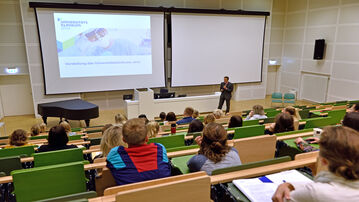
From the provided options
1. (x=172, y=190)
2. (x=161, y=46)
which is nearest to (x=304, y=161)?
(x=172, y=190)

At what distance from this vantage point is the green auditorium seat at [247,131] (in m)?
3.68

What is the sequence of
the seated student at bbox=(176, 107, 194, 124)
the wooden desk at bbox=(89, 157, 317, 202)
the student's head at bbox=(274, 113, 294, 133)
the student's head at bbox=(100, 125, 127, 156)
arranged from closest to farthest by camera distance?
the wooden desk at bbox=(89, 157, 317, 202) < the student's head at bbox=(100, 125, 127, 156) < the student's head at bbox=(274, 113, 294, 133) < the seated student at bbox=(176, 107, 194, 124)

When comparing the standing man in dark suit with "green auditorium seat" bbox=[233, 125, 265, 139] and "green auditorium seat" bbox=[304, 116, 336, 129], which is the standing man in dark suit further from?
"green auditorium seat" bbox=[233, 125, 265, 139]

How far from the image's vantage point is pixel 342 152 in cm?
120

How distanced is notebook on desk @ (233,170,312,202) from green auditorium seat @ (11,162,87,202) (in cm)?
141

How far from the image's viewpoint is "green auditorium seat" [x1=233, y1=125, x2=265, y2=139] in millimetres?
3676

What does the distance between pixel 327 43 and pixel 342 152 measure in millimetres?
10627

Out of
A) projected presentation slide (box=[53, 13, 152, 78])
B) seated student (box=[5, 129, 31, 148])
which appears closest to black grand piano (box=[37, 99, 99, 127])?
projected presentation slide (box=[53, 13, 152, 78])

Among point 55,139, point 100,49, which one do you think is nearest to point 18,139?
point 55,139

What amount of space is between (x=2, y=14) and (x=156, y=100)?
5.98 m

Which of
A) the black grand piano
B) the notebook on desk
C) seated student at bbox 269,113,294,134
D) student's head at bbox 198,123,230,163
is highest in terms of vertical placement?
student's head at bbox 198,123,230,163

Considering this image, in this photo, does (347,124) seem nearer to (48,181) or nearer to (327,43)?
(48,181)

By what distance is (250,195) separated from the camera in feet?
4.92

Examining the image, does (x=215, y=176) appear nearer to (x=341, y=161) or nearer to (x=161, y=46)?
(x=341, y=161)
